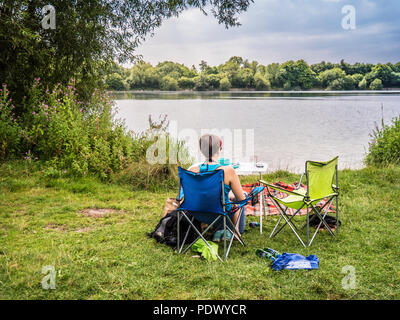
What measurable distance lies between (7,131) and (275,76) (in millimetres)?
43621

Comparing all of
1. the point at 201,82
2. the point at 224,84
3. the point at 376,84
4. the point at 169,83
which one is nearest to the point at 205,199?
the point at 169,83

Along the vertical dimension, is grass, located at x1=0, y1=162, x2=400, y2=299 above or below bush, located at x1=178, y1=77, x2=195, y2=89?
below

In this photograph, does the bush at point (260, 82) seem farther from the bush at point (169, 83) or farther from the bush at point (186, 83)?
the bush at point (169, 83)

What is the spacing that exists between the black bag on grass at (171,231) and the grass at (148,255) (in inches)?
3.9

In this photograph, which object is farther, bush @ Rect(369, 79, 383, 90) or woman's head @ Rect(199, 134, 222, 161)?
bush @ Rect(369, 79, 383, 90)

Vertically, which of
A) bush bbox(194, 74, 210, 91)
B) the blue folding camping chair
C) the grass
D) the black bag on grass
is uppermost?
bush bbox(194, 74, 210, 91)

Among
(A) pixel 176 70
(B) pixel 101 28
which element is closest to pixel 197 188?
(B) pixel 101 28

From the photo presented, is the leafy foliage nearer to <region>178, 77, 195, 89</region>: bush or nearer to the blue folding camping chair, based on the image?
Result: the blue folding camping chair

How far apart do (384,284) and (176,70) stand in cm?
2413

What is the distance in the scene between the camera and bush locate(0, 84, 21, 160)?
22.4ft

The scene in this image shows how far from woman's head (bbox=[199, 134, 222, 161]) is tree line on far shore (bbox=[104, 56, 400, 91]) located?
17693mm

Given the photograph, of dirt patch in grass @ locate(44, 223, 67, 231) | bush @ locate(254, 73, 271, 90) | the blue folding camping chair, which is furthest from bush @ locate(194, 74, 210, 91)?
the blue folding camping chair

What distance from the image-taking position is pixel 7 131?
22.7 feet

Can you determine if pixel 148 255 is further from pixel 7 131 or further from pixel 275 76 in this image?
pixel 275 76
